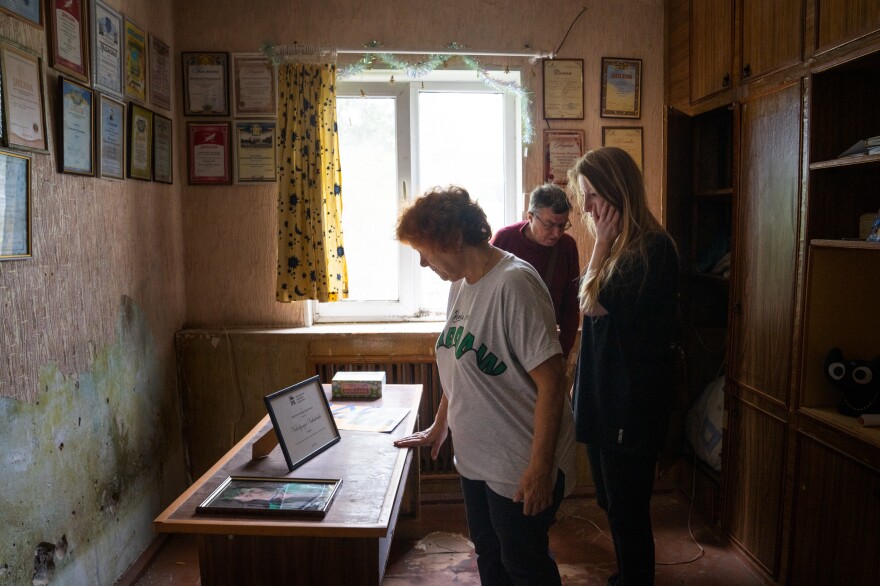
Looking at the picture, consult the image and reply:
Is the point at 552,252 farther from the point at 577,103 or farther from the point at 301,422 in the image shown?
the point at 301,422

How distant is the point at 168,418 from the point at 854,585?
268 centimetres

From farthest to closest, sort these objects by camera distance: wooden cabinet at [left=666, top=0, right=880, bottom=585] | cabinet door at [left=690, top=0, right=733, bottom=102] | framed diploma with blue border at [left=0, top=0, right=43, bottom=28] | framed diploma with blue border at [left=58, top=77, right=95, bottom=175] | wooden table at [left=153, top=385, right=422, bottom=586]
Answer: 1. cabinet door at [left=690, top=0, right=733, bottom=102]
2. framed diploma with blue border at [left=58, top=77, right=95, bottom=175]
3. wooden cabinet at [left=666, top=0, right=880, bottom=585]
4. framed diploma with blue border at [left=0, top=0, right=43, bottom=28]
5. wooden table at [left=153, top=385, right=422, bottom=586]

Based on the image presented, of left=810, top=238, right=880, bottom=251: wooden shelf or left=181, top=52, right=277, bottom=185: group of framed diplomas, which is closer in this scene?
left=810, top=238, right=880, bottom=251: wooden shelf

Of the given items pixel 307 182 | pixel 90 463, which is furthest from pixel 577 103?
pixel 90 463

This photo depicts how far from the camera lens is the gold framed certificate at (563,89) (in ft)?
10.4

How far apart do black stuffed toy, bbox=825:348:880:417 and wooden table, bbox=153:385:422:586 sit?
1.40 m

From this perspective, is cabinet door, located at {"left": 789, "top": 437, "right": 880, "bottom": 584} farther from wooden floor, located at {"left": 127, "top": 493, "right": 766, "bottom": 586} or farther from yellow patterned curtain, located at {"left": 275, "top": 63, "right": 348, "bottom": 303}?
yellow patterned curtain, located at {"left": 275, "top": 63, "right": 348, "bottom": 303}

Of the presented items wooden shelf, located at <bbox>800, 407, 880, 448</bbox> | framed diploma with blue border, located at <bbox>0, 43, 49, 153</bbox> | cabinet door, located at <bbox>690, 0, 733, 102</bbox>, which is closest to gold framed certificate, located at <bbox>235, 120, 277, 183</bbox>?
framed diploma with blue border, located at <bbox>0, 43, 49, 153</bbox>

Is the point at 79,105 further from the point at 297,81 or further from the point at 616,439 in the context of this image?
the point at 616,439

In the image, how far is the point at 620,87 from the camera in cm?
320

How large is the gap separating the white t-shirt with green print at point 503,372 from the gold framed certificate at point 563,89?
1.90m

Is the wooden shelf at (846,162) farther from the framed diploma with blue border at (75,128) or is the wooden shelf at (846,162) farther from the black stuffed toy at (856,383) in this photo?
the framed diploma with blue border at (75,128)

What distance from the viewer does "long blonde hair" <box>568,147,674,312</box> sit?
1.83 meters

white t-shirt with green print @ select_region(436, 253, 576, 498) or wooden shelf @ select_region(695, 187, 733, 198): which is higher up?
wooden shelf @ select_region(695, 187, 733, 198)
